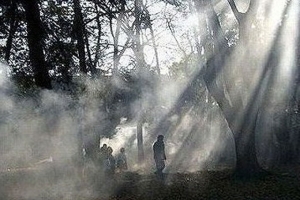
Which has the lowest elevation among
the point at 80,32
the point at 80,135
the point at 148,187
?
the point at 148,187

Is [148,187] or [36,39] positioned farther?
[148,187]

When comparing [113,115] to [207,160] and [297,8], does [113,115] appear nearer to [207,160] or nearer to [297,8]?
[207,160]

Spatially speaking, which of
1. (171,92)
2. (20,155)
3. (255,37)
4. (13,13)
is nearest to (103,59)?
(20,155)

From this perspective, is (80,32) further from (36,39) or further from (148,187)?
(148,187)

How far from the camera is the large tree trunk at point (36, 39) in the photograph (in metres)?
11.2

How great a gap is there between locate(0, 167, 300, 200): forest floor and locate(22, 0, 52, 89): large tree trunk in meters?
4.62

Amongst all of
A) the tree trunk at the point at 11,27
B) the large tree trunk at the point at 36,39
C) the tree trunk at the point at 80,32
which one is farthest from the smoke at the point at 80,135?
the large tree trunk at the point at 36,39

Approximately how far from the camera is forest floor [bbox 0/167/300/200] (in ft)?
43.6

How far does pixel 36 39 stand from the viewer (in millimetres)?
11359

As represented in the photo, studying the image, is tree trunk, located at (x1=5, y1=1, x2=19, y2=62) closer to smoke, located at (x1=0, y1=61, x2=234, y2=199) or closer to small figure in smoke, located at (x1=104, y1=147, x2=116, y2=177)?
smoke, located at (x1=0, y1=61, x2=234, y2=199)

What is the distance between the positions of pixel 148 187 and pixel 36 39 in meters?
7.16

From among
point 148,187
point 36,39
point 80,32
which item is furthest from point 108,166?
point 36,39

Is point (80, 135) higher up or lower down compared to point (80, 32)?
lower down

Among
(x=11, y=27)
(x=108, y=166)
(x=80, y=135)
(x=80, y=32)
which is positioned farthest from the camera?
(x=80, y=135)
